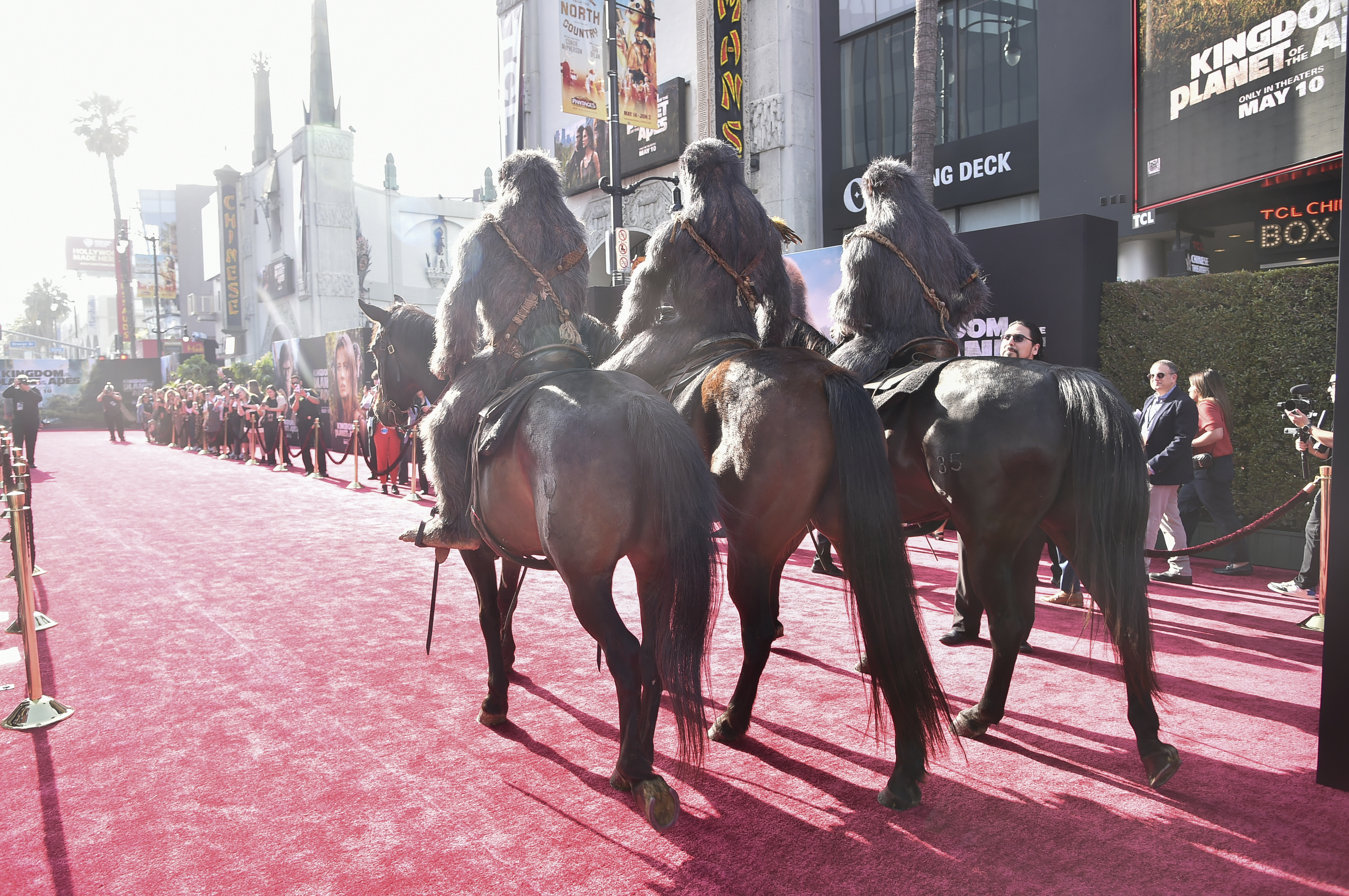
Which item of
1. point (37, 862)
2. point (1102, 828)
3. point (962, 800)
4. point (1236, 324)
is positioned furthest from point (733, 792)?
point (1236, 324)

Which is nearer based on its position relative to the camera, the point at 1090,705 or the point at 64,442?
the point at 1090,705

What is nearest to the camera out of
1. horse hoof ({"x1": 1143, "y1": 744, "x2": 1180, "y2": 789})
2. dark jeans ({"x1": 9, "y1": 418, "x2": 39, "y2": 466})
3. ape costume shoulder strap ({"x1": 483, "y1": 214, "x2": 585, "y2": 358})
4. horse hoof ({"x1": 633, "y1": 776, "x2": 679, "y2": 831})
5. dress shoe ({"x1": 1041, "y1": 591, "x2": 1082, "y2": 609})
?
horse hoof ({"x1": 633, "y1": 776, "x2": 679, "y2": 831})

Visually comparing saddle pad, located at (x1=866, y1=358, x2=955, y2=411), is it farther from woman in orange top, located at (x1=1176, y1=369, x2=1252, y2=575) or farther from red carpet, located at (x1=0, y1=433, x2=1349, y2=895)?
woman in orange top, located at (x1=1176, y1=369, x2=1252, y2=575)

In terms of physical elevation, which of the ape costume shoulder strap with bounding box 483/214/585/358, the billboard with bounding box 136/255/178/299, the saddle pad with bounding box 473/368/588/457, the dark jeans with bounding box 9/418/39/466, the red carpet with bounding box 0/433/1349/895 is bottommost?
the red carpet with bounding box 0/433/1349/895

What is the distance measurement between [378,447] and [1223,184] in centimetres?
1373

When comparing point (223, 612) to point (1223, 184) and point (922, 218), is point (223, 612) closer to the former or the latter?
point (922, 218)

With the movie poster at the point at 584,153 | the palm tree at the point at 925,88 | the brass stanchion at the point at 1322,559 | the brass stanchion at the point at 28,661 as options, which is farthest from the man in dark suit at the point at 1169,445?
the movie poster at the point at 584,153

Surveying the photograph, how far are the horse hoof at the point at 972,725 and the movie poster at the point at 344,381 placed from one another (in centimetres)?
1725

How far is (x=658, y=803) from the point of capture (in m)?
3.26

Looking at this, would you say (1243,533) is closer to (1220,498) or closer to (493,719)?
(1220,498)

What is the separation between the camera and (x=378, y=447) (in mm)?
15469

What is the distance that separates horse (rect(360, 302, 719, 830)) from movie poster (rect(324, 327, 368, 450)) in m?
17.0

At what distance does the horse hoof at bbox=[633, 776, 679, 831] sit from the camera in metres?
3.23

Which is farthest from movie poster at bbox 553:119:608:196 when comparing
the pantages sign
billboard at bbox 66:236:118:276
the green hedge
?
billboard at bbox 66:236:118:276
